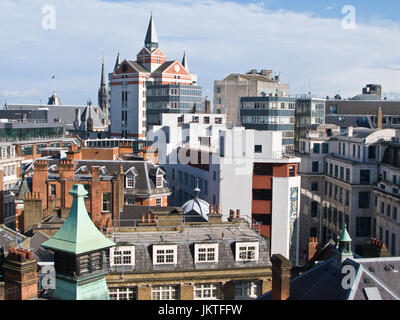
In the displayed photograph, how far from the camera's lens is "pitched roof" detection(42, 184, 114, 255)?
20641 millimetres

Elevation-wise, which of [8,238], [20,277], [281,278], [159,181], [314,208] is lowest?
[314,208]

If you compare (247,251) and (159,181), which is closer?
(247,251)

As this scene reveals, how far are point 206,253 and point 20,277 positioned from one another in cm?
1235

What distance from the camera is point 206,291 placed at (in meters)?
31.7

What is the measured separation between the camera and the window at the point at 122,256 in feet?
102

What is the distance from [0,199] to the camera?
55.6 metres

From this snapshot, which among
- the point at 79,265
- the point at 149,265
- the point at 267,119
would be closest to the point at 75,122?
the point at 267,119

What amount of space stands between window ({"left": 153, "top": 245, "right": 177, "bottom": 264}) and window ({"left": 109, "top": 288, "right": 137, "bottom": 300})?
2114 mm

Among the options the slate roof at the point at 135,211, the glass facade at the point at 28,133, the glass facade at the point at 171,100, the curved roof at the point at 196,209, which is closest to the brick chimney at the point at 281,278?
the slate roof at the point at 135,211

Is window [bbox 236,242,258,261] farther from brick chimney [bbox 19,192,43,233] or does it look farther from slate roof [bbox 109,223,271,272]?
brick chimney [bbox 19,192,43,233]

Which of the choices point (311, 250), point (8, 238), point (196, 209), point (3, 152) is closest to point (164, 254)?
point (8, 238)

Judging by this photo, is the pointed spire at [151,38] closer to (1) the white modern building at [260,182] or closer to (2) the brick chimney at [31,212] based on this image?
(1) the white modern building at [260,182]

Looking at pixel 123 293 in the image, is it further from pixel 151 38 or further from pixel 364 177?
pixel 151 38

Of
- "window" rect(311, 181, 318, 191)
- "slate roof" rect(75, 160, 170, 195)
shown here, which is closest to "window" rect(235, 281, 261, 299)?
"slate roof" rect(75, 160, 170, 195)
